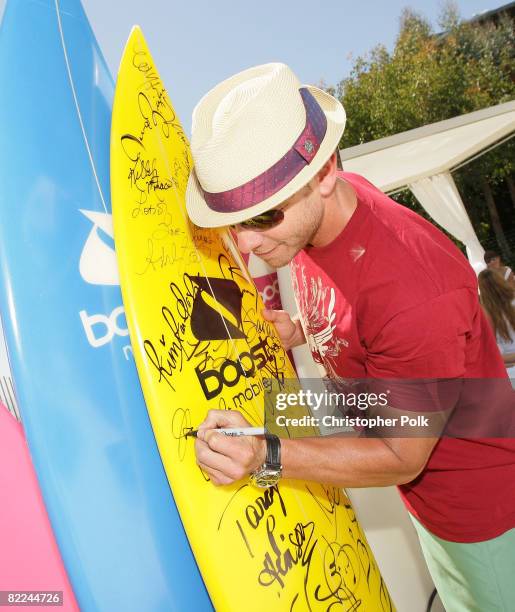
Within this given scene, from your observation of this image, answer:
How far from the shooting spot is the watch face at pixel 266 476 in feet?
3.84

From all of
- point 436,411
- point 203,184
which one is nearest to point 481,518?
point 436,411

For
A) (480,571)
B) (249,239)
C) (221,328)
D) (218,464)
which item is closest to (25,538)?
(218,464)

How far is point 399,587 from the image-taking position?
2012 millimetres

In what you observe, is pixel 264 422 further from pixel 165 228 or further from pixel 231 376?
pixel 165 228

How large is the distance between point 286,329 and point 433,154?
19.0 feet

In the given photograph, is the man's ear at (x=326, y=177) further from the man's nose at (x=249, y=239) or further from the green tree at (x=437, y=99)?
the green tree at (x=437, y=99)

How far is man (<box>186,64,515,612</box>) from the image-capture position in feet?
3.72

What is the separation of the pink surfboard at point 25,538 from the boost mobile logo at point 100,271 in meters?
0.33

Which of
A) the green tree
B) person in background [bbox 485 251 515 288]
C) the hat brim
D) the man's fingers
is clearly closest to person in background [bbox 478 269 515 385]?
person in background [bbox 485 251 515 288]

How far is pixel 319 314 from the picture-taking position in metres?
1.42

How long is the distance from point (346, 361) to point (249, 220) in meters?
0.43

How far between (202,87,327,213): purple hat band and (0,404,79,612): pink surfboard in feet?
2.51

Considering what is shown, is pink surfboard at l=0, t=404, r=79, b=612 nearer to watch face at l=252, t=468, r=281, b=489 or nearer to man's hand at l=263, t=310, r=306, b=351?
watch face at l=252, t=468, r=281, b=489
